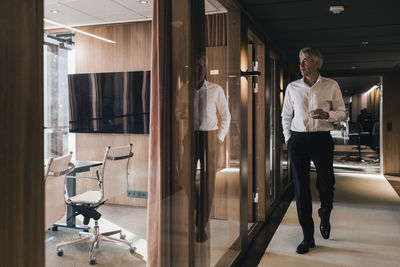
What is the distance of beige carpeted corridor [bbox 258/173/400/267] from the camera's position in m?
2.96

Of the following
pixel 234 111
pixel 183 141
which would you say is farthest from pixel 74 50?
pixel 234 111

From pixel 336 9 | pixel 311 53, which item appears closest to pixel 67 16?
pixel 311 53

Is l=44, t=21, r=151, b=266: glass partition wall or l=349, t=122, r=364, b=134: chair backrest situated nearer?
l=44, t=21, r=151, b=266: glass partition wall

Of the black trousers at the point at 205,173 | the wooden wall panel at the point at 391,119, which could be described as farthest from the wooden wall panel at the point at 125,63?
the wooden wall panel at the point at 391,119

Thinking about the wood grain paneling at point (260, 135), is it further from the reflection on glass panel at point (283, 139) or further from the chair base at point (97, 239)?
the chair base at point (97, 239)

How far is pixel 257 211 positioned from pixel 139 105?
191cm

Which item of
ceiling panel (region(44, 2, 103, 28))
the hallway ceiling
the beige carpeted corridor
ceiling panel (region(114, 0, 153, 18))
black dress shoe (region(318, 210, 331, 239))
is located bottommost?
the beige carpeted corridor

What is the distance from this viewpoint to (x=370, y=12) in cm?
356

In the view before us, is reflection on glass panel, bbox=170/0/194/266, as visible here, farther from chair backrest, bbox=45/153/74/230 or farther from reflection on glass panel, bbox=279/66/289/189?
reflection on glass panel, bbox=279/66/289/189

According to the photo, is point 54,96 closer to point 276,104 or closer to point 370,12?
point 370,12

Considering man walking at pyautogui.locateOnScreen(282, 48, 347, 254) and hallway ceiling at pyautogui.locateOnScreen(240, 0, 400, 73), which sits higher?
hallway ceiling at pyautogui.locateOnScreen(240, 0, 400, 73)
